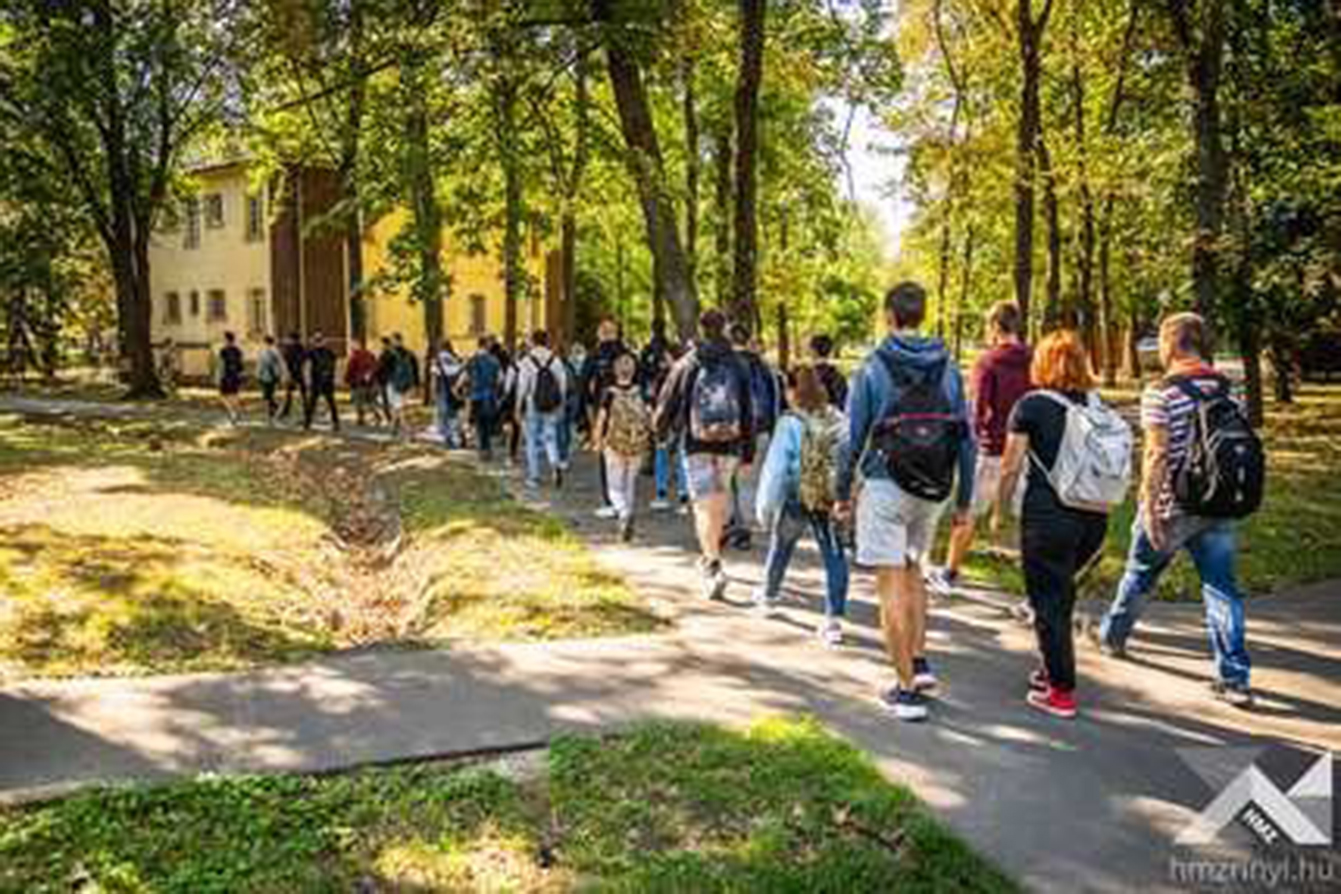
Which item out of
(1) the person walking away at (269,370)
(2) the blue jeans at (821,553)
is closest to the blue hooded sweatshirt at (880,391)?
(2) the blue jeans at (821,553)

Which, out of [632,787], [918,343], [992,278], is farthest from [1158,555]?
[992,278]

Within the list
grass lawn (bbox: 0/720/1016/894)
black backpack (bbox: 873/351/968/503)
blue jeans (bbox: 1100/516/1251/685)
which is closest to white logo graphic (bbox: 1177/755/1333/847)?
blue jeans (bbox: 1100/516/1251/685)

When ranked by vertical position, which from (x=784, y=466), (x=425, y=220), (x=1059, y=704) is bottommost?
(x=1059, y=704)

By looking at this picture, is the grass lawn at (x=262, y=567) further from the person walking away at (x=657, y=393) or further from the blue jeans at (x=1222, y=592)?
the blue jeans at (x=1222, y=592)

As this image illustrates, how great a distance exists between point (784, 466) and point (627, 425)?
3727 millimetres

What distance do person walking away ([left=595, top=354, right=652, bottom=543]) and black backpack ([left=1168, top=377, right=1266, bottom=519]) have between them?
578 cm

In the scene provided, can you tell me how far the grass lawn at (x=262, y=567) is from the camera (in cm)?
726

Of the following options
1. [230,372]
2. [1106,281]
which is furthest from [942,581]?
[1106,281]

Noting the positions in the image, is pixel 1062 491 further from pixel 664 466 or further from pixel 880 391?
pixel 664 466

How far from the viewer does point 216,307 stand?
41969 mm

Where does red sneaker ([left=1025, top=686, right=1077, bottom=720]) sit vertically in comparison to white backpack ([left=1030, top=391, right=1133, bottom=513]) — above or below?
below

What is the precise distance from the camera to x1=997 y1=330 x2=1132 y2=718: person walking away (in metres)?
5.64

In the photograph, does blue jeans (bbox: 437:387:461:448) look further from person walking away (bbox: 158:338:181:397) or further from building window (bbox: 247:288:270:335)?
building window (bbox: 247:288:270:335)

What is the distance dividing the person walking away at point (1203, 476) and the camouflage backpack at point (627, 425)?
561 cm
